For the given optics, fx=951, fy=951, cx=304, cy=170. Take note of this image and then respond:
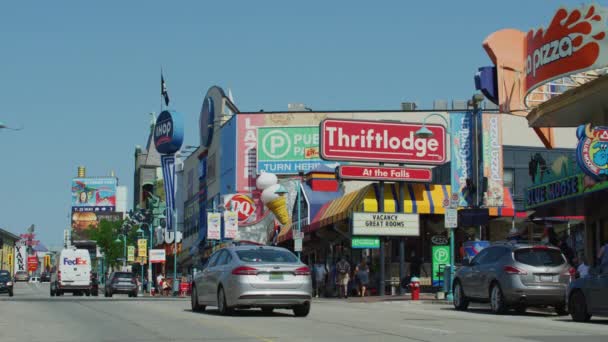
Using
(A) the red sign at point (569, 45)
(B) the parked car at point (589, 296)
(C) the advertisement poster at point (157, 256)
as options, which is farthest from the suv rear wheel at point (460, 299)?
(C) the advertisement poster at point (157, 256)

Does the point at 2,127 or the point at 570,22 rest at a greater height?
the point at 570,22

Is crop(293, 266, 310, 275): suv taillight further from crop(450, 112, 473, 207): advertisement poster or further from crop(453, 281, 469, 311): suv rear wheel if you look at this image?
crop(450, 112, 473, 207): advertisement poster

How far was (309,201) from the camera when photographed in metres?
49.2

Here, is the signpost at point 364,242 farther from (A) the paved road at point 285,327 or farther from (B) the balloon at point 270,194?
(B) the balloon at point 270,194

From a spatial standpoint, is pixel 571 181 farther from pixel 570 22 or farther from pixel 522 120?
pixel 522 120

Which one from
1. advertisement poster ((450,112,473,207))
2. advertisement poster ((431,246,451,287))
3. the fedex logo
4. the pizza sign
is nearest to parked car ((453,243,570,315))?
the pizza sign

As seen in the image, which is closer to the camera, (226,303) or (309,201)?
(226,303)

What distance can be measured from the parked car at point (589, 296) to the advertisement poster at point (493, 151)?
41.9 m

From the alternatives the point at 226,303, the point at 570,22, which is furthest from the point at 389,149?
the point at 226,303

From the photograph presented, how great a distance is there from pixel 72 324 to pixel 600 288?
9815 mm

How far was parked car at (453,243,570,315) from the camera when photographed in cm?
2116

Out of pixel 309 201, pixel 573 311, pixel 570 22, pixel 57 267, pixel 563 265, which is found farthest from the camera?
pixel 57 267

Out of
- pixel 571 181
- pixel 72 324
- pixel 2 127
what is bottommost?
pixel 72 324

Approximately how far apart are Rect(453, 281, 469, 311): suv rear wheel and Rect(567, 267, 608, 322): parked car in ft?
17.4
